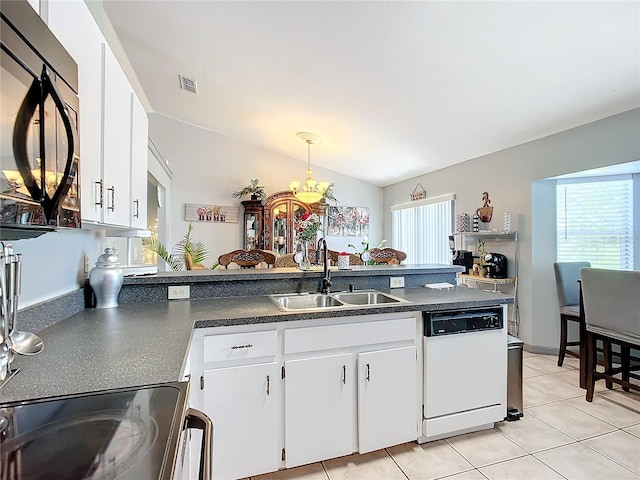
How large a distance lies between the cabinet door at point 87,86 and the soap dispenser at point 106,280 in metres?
0.59

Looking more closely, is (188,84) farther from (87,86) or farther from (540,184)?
(540,184)

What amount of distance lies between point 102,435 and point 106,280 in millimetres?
1323

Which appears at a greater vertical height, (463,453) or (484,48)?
(484,48)

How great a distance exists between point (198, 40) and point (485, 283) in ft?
13.2

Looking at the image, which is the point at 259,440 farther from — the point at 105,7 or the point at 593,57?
the point at 105,7

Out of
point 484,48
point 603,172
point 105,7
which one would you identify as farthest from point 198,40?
point 603,172

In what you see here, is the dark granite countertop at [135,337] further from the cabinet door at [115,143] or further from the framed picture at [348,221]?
the framed picture at [348,221]

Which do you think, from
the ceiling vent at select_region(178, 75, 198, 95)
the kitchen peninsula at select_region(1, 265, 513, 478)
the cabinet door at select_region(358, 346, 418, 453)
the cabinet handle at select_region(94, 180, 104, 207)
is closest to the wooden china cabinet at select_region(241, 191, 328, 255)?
the ceiling vent at select_region(178, 75, 198, 95)

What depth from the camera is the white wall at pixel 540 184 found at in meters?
2.91

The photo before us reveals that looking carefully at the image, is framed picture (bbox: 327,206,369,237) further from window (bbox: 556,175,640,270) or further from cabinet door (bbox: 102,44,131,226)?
cabinet door (bbox: 102,44,131,226)

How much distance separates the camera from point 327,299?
7.34ft

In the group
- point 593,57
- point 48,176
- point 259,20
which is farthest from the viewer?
point 259,20

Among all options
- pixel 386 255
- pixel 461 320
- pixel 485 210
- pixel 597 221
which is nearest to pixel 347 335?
pixel 461 320

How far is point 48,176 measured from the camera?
0.85 meters
